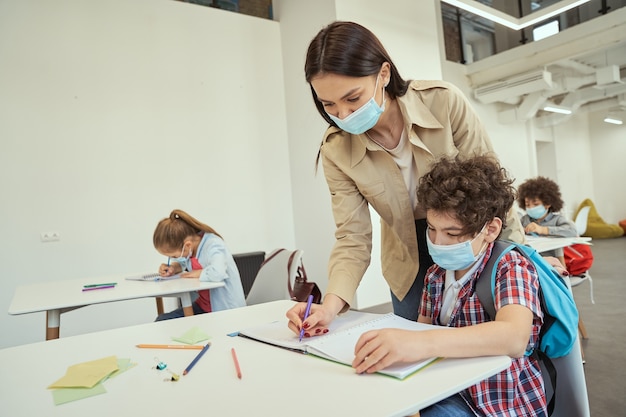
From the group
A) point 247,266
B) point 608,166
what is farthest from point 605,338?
point 608,166

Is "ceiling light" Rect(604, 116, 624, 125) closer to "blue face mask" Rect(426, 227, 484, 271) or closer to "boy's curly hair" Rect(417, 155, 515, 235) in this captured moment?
"boy's curly hair" Rect(417, 155, 515, 235)

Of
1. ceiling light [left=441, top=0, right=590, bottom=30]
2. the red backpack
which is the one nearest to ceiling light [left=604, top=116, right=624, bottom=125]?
ceiling light [left=441, top=0, right=590, bottom=30]

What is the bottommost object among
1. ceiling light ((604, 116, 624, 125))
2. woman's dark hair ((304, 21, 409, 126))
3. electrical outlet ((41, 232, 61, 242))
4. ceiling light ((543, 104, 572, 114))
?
electrical outlet ((41, 232, 61, 242))

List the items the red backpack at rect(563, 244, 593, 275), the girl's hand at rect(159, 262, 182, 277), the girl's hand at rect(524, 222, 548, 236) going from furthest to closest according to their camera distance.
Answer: the girl's hand at rect(524, 222, 548, 236)
the red backpack at rect(563, 244, 593, 275)
the girl's hand at rect(159, 262, 182, 277)

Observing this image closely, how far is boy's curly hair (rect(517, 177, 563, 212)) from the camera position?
3.38m

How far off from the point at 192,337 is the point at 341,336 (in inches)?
14.6

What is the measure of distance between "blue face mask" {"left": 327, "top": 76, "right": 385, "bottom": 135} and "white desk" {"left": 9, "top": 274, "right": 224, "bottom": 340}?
1.22 m

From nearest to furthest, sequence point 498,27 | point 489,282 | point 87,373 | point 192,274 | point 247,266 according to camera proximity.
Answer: point 87,373, point 489,282, point 192,274, point 247,266, point 498,27

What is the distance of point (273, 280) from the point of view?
224 cm

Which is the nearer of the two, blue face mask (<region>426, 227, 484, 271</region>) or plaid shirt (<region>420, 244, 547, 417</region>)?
plaid shirt (<region>420, 244, 547, 417</region>)

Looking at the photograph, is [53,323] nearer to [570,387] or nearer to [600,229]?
[570,387]

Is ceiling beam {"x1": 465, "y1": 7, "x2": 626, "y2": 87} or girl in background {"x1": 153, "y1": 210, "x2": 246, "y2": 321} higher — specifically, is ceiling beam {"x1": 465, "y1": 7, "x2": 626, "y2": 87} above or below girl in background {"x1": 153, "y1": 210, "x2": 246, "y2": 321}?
above

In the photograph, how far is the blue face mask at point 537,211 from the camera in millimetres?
3406

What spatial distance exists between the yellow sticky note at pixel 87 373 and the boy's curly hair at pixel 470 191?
0.79 meters
